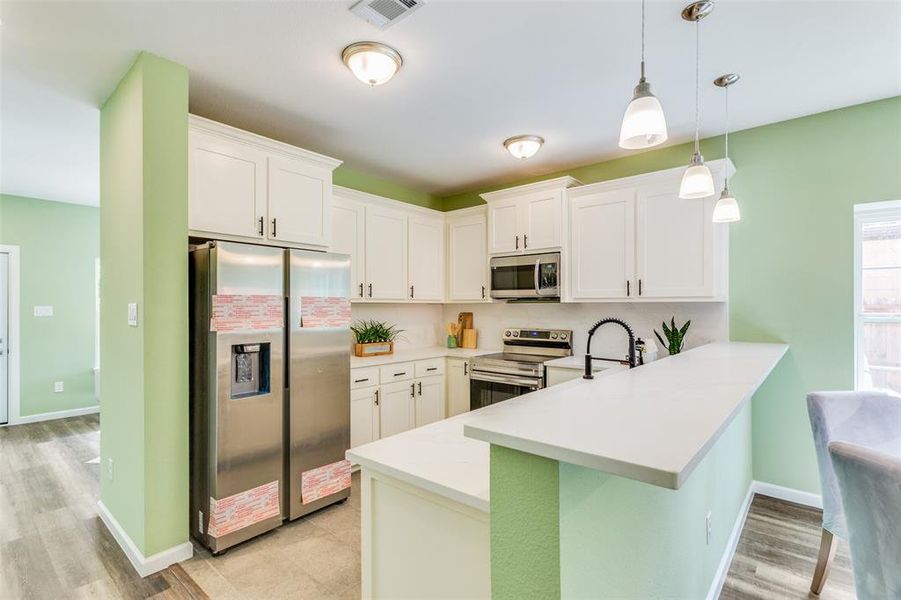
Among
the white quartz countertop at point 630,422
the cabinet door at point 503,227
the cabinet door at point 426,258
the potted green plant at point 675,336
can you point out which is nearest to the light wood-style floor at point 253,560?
the potted green plant at point 675,336

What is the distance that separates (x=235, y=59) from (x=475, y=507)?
2385mm

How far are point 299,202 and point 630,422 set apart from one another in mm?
2624

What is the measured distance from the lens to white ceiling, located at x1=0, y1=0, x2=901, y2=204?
188cm

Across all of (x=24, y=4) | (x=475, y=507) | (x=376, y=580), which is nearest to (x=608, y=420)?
(x=475, y=507)

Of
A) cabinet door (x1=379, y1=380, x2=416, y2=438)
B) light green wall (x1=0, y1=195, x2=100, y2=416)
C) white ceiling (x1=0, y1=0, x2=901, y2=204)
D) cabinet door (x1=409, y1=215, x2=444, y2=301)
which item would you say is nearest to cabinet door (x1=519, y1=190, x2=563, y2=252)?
white ceiling (x1=0, y1=0, x2=901, y2=204)

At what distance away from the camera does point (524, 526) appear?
888mm

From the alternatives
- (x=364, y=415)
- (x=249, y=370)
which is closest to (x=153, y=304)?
(x=249, y=370)

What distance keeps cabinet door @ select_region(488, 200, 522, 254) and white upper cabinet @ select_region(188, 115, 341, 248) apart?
5.12 ft

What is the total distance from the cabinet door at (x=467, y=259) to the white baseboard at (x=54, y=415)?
15.2 feet

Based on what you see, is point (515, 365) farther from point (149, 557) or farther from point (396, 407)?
point (149, 557)

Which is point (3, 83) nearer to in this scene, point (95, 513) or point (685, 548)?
point (95, 513)

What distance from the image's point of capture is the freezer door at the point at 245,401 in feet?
7.51

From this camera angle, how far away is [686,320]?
3.37m

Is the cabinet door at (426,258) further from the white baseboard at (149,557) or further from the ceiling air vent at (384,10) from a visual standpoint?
the white baseboard at (149,557)
